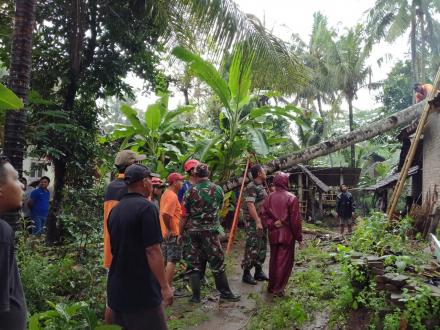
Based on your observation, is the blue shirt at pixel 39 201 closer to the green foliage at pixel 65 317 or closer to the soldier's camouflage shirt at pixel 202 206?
the soldier's camouflage shirt at pixel 202 206

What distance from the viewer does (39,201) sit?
8516 millimetres

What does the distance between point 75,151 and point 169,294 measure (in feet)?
16.8

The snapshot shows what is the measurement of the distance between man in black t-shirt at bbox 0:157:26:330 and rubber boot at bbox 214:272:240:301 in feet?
10.4

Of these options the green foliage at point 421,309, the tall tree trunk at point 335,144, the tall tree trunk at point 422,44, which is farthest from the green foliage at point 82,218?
the tall tree trunk at point 422,44

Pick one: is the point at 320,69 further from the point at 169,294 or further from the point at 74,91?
the point at 169,294

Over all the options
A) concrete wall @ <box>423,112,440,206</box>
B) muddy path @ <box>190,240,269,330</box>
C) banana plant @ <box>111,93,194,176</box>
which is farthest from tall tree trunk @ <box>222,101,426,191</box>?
muddy path @ <box>190,240,269,330</box>

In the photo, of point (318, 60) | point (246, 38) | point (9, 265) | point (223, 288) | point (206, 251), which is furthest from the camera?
point (318, 60)

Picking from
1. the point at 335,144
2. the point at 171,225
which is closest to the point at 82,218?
the point at 171,225

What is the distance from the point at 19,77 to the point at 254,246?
3.73 meters

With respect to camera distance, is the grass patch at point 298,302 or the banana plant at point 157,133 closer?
the grass patch at point 298,302

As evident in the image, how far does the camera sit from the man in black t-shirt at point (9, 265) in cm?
175

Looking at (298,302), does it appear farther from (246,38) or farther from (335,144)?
(246,38)

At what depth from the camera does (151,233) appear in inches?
105

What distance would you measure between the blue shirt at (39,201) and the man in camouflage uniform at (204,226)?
4906mm
